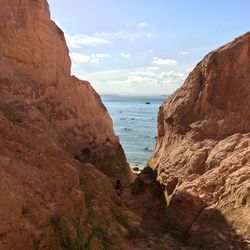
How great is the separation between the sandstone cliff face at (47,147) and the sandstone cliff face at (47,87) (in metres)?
0.04

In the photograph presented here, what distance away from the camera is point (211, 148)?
12789 mm

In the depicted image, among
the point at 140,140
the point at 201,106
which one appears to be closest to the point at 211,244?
the point at 201,106

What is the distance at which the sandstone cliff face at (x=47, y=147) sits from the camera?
714 centimetres

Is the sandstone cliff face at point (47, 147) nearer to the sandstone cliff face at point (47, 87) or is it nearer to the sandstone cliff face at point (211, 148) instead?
the sandstone cliff face at point (47, 87)

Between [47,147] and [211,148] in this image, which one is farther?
[211,148]

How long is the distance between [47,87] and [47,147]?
6839 millimetres

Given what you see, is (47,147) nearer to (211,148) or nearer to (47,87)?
(211,148)

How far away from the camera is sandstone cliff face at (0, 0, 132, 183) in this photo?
47.4 feet

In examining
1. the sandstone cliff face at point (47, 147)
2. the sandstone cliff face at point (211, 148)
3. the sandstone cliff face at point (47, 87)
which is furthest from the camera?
the sandstone cliff face at point (47, 87)

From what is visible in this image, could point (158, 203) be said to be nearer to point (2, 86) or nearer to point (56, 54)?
point (2, 86)

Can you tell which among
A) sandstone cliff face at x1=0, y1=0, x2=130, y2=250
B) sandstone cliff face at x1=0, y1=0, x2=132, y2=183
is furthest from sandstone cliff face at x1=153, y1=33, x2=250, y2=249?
sandstone cliff face at x1=0, y1=0, x2=132, y2=183

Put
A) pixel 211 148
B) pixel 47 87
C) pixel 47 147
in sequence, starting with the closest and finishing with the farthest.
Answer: pixel 47 147 < pixel 211 148 < pixel 47 87

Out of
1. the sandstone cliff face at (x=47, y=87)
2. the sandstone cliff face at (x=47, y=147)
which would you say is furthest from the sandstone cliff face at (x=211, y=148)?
the sandstone cliff face at (x=47, y=87)

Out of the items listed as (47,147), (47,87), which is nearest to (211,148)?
(47,147)
